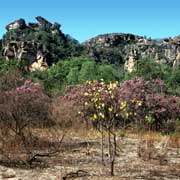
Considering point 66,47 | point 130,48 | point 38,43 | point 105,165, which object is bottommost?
point 105,165

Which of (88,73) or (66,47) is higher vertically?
(66,47)

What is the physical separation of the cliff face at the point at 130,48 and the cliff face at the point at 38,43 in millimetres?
5018

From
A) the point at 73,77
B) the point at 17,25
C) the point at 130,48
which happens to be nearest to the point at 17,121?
the point at 73,77

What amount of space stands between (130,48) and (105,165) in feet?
295

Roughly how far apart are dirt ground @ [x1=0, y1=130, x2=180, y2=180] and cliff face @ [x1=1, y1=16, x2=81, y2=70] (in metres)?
57.9

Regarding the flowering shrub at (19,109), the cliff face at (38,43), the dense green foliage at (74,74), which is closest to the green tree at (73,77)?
the dense green foliage at (74,74)

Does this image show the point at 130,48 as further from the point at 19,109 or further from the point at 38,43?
→ the point at 19,109

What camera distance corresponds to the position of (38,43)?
268ft

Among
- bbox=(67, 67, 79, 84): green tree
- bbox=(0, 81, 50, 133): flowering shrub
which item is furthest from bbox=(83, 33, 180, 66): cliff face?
bbox=(0, 81, 50, 133): flowering shrub

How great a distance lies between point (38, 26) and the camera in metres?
95.6

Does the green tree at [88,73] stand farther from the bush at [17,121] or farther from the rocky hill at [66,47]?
the bush at [17,121]

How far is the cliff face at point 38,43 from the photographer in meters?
79.3

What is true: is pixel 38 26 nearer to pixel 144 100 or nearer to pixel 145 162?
pixel 144 100

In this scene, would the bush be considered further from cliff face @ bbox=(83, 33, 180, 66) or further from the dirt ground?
cliff face @ bbox=(83, 33, 180, 66)
